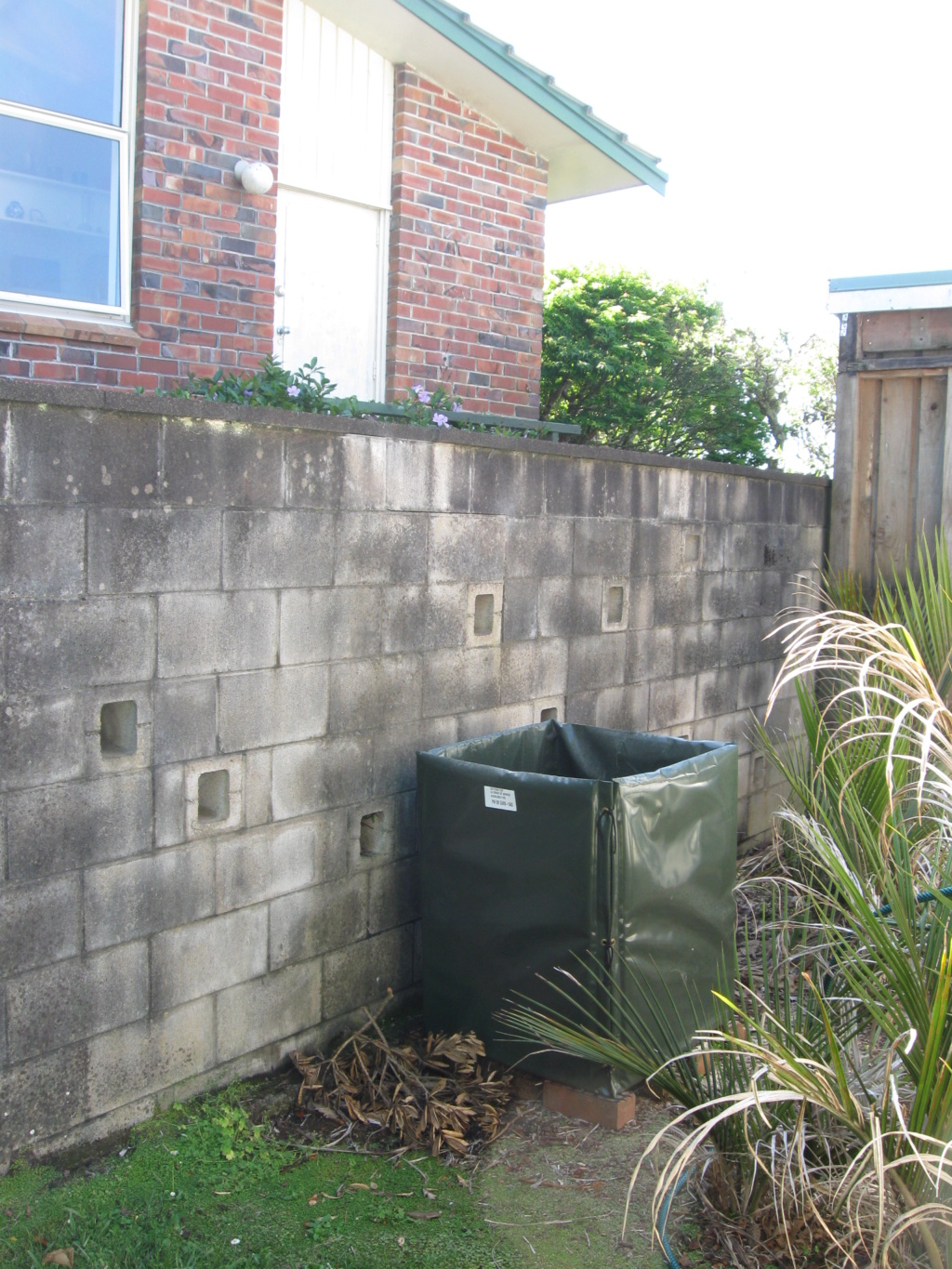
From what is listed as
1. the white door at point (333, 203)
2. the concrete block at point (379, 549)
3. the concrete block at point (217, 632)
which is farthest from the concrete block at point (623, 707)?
the white door at point (333, 203)

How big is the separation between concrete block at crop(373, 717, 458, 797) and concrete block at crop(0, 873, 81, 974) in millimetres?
1254

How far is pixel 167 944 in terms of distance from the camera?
347 centimetres

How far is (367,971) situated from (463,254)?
4.86 m

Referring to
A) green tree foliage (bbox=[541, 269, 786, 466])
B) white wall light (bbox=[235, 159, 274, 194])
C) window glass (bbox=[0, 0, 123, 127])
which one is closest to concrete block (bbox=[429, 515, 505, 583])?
white wall light (bbox=[235, 159, 274, 194])

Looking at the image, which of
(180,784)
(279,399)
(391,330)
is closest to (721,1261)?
(180,784)

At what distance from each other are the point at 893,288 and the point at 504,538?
13.1 ft

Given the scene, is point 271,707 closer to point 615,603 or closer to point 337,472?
point 337,472

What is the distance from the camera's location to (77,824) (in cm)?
319

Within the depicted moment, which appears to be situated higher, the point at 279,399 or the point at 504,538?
the point at 279,399

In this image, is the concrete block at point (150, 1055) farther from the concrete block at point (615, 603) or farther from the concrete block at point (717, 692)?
the concrete block at point (717, 692)

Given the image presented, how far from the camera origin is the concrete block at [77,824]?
305 centimetres

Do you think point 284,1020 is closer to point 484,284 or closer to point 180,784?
point 180,784

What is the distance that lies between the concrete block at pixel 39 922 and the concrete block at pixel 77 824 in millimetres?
43

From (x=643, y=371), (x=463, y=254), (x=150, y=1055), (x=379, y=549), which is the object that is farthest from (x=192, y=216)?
(x=643, y=371)
